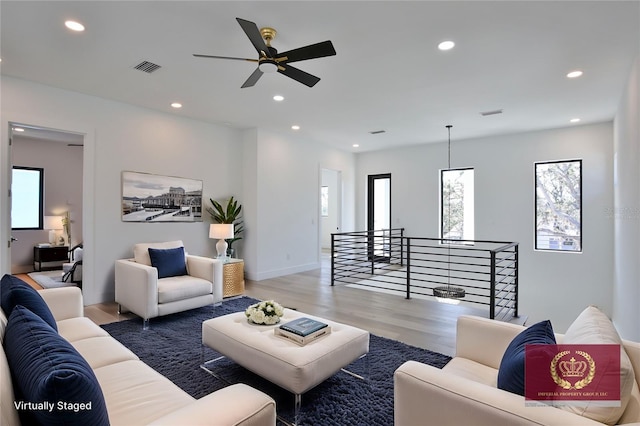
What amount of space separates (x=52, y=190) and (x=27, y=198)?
0.44 m

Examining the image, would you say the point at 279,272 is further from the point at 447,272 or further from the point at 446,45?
the point at 446,45

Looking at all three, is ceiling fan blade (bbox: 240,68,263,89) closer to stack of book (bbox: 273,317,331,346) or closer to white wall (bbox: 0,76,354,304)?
stack of book (bbox: 273,317,331,346)

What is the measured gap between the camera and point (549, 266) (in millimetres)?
5883


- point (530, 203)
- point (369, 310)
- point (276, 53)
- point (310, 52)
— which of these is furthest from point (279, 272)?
point (530, 203)

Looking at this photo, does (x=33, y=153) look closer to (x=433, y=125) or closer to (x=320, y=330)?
(x=320, y=330)

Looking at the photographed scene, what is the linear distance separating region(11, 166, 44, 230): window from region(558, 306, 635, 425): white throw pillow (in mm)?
8750

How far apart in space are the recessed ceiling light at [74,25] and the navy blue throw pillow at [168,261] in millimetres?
2463

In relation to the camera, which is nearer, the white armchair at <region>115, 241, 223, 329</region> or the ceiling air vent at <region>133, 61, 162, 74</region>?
the ceiling air vent at <region>133, 61, 162, 74</region>

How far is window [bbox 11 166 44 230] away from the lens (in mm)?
6410

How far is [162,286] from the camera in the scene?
12.0ft

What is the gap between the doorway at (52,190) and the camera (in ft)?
21.1

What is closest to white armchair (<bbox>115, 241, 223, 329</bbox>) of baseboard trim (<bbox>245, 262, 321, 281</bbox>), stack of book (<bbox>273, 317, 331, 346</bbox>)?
baseboard trim (<bbox>245, 262, 321, 281</bbox>)

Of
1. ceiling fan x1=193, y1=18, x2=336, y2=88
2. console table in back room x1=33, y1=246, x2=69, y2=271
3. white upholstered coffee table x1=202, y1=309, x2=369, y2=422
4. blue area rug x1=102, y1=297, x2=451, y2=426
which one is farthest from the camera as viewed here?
console table in back room x1=33, y1=246, x2=69, y2=271

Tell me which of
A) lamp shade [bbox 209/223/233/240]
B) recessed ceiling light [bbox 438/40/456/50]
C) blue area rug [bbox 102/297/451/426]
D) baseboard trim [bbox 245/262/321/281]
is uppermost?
recessed ceiling light [bbox 438/40/456/50]
